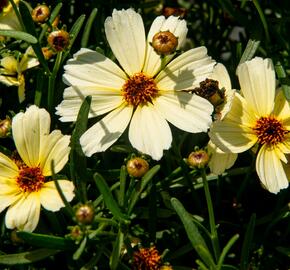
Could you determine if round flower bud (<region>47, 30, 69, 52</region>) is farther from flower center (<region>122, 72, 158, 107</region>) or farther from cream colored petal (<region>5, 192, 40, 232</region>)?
cream colored petal (<region>5, 192, 40, 232</region>)

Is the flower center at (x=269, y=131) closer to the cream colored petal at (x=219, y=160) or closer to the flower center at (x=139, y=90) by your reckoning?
the cream colored petal at (x=219, y=160)

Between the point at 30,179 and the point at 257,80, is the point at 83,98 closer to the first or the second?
the point at 30,179

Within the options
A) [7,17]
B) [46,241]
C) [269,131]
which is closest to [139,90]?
[269,131]

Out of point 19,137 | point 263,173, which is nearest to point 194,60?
point 263,173

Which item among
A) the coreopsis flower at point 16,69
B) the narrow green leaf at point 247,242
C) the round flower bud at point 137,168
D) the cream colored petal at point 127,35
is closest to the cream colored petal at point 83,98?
the cream colored petal at point 127,35

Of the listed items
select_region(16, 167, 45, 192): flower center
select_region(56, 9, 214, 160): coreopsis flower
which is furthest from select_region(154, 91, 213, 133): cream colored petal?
select_region(16, 167, 45, 192): flower center

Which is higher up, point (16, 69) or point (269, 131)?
point (16, 69)
